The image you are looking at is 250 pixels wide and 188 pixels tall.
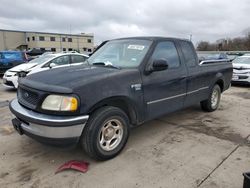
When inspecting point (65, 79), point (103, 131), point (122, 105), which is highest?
point (65, 79)

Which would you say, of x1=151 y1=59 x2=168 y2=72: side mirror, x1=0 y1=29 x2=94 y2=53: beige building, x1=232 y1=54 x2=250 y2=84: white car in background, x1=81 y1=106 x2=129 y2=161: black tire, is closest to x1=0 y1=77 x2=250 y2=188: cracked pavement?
x1=81 y1=106 x2=129 y2=161: black tire

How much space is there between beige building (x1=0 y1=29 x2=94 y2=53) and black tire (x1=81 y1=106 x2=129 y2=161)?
61.5 metres

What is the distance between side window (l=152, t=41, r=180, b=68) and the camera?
4.27 meters

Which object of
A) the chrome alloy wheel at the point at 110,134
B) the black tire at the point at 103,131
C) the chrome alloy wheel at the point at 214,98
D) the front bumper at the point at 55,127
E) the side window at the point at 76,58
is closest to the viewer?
the front bumper at the point at 55,127

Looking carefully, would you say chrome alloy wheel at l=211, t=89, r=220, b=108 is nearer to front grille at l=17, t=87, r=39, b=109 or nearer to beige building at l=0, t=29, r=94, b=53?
front grille at l=17, t=87, r=39, b=109

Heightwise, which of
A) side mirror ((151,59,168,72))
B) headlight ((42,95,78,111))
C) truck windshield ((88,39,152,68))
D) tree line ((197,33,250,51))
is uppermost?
tree line ((197,33,250,51))

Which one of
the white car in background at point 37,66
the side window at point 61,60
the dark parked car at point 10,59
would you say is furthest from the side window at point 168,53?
the dark parked car at point 10,59

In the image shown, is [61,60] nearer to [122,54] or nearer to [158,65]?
[122,54]

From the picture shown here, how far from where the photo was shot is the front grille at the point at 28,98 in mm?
3223

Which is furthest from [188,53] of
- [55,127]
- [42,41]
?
[42,41]

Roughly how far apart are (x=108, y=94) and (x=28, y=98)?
1.14m

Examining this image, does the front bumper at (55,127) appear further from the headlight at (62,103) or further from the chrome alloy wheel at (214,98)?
the chrome alloy wheel at (214,98)

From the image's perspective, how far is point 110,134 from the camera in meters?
3.54

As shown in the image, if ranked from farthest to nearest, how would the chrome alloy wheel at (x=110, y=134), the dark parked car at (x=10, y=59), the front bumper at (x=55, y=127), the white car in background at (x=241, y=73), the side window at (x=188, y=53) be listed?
the dark parked car at (x=10, y=59) < the white car in background at (x=241, y=73) < the side window at (x=188, y=53) < the chrome alloy wheel at (x=110, y=134) < the front bumper at (x=55, y=127)
